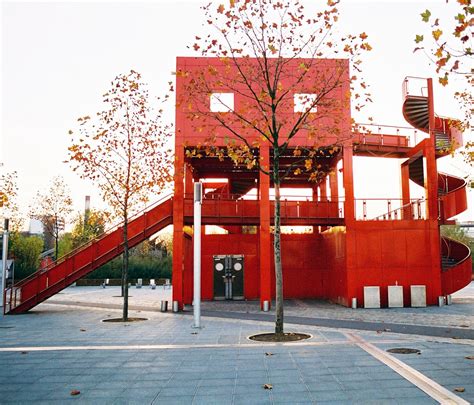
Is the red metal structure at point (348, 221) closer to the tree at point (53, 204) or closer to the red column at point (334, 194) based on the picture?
the red column at point (334, 194)

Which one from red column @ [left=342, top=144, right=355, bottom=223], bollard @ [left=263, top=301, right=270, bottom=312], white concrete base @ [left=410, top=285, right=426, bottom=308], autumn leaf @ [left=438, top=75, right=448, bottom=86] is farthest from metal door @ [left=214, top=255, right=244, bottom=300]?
autumn leaf @ [left=438, top=75, right=448, bottom=86]

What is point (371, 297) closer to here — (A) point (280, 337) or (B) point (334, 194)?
(B) point (334, 194)

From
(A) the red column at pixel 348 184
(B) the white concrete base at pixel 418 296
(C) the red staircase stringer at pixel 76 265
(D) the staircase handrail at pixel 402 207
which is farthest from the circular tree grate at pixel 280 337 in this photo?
(D) the staircase handrail at pixel 402 207

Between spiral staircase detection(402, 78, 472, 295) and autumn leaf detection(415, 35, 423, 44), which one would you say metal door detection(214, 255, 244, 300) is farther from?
autumn leaf detection(415, 35, 423, 44)

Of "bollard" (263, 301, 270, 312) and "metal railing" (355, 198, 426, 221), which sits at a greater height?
"metal railing" (355, 198, 426, 221)

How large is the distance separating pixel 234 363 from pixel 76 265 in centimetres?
1383

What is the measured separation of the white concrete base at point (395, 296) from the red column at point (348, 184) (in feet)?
11.9

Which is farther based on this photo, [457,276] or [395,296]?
[457,276]

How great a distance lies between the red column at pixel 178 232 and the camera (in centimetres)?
2073

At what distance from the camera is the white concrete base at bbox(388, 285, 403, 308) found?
21453mm

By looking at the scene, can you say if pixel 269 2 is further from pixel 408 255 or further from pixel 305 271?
pixel 305 271

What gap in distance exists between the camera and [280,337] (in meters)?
12.2

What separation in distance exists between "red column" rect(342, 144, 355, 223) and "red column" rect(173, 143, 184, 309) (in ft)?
24.9

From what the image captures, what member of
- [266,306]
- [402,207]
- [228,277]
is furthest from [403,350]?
[228,277]
